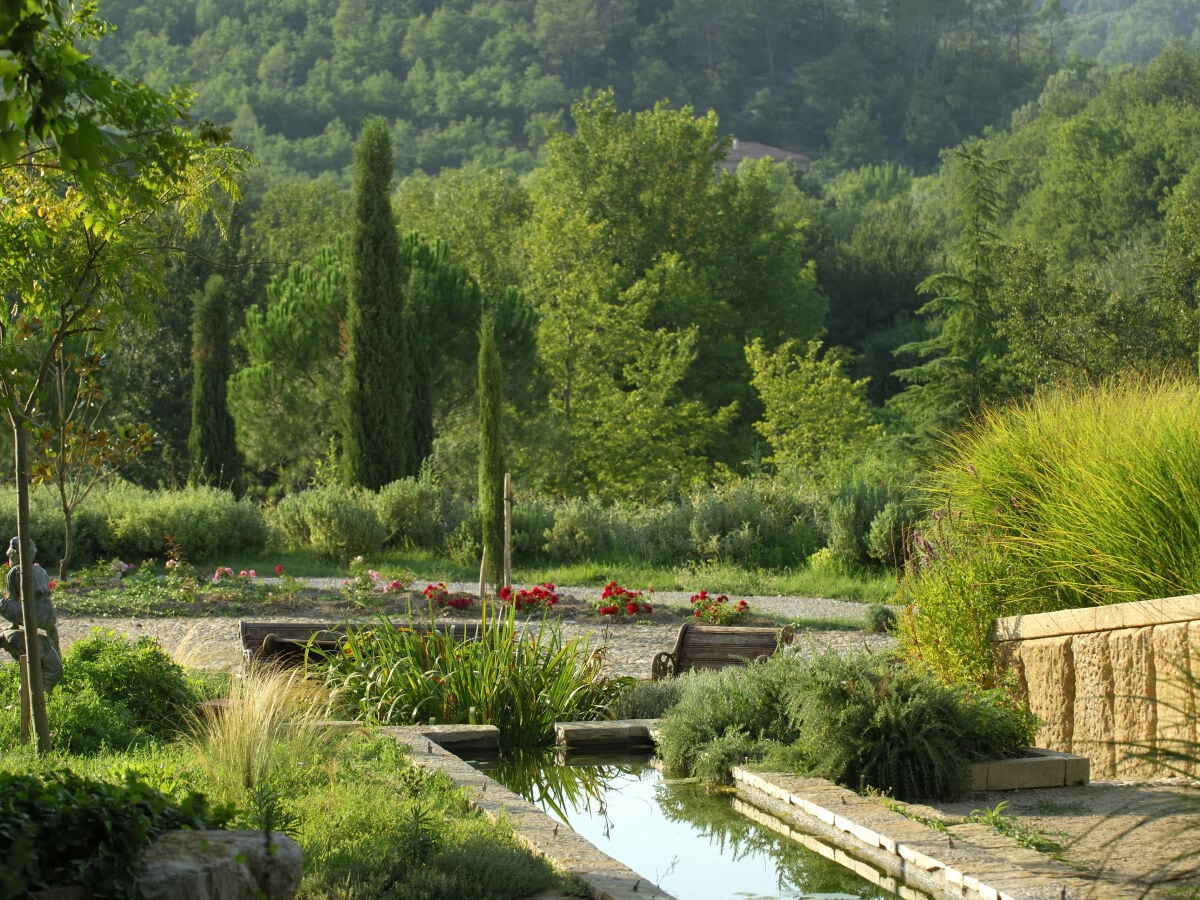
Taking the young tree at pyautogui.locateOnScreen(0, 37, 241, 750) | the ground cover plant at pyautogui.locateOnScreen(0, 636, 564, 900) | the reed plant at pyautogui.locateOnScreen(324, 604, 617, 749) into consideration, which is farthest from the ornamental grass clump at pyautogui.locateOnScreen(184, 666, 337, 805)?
the reed plant at pyautogui.locateOnScreen(324, 604, 617, 749)

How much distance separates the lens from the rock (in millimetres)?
2988

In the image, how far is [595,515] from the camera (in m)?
16.3

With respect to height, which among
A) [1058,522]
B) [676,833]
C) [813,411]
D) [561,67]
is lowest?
[676,833]

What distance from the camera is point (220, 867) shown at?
3.08 metres

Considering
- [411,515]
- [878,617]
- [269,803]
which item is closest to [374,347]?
[411,515]

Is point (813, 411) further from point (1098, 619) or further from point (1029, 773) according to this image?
point (1029, 773)

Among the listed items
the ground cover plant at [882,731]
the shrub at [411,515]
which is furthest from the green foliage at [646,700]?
the shrub at [411,515]

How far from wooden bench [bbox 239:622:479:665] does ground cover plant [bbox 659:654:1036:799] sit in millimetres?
2400

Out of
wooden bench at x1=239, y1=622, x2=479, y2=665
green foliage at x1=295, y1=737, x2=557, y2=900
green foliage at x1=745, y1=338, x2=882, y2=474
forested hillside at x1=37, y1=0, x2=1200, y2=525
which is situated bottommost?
green foliage at x1=295, y1=737, x2=557, y2=900

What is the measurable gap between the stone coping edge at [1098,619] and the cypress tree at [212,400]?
17.3 meters

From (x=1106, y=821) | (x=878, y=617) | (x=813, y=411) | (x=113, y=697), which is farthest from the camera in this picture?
(x=813, y=411)

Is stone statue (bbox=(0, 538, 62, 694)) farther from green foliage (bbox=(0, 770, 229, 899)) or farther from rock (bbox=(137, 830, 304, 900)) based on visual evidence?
rock (bbox=(137, 830, 304, 900))

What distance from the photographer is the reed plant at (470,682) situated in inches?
275

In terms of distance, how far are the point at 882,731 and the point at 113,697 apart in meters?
4.00
